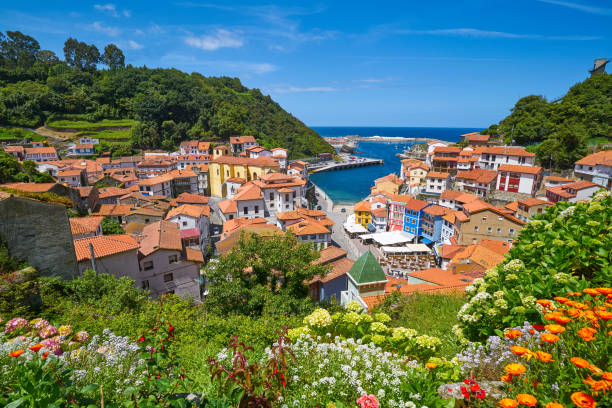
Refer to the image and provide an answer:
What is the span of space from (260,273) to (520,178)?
4282 cm

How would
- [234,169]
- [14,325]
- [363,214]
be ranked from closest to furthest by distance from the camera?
[14,325], [363,214], [234,169]

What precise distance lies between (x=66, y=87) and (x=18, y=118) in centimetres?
1774

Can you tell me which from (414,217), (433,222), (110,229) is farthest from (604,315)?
(414,217)

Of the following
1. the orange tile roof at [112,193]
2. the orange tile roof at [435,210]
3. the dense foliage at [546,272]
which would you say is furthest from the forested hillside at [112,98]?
the dense foliage at [546,272]

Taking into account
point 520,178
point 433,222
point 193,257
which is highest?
point 520,178

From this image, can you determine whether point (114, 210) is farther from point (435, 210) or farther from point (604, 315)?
point (435, 210)

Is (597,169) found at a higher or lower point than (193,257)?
higher

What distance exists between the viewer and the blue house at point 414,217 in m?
38.5

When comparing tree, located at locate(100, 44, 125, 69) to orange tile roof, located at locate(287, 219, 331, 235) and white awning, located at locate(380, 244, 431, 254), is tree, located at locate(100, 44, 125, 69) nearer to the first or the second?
orange tile roof, located at locate(287, 219, 331, 235)

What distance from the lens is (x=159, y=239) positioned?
17.0 meters

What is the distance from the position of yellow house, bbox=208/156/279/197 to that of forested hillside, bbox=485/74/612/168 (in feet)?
142

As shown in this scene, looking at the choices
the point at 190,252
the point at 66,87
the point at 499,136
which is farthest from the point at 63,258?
the point at 66,87

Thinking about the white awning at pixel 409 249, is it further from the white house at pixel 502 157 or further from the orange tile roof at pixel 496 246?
the white house at pixel 502 157

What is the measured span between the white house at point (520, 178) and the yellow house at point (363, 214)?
1895cm
